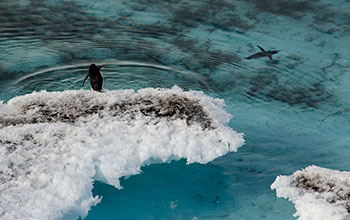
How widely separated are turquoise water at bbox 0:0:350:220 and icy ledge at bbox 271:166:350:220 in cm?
7

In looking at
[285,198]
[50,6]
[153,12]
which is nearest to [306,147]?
[285,198]

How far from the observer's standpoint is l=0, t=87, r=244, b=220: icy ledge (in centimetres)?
199

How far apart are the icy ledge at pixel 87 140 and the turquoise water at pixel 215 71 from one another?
11cm

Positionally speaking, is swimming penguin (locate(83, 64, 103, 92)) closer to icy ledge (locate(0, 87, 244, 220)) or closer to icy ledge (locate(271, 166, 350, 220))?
icy ledge (locate(0, 87, 244, 220))

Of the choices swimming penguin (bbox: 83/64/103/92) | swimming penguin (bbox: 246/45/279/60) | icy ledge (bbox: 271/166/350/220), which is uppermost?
swimming penguin (bbox: 83/64/103/92)

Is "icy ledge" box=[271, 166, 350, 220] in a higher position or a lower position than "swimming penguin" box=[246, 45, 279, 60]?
lower

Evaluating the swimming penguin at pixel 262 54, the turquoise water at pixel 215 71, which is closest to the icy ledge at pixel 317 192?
the turquoise water at pixel 215 71

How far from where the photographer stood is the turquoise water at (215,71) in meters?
2.26

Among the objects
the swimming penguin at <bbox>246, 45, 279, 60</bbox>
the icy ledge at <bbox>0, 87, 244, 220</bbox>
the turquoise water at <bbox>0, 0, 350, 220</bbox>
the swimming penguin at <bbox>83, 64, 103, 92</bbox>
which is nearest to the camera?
the icy ledge at <bbox>0, 87, 244, 220</bbox>

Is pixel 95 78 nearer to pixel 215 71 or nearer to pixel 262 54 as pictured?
pixel 215 71

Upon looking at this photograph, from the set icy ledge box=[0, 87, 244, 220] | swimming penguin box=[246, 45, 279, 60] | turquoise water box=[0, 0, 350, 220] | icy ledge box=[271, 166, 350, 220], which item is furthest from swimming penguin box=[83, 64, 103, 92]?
swimming penguin box=[246, 45, 279, 60]

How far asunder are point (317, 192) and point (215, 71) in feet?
4.75

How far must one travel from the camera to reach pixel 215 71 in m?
3.41

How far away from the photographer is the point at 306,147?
2682mm
